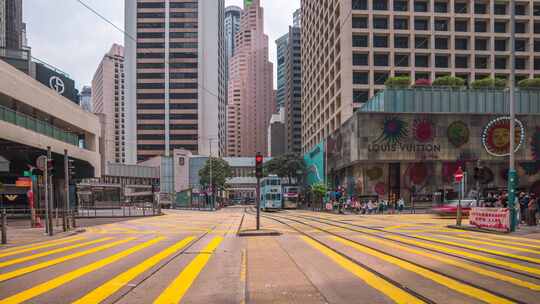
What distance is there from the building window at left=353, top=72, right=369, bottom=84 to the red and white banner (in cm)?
4983

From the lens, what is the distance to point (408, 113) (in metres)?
54.3

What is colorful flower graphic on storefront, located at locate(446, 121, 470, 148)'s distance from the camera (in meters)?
55.1

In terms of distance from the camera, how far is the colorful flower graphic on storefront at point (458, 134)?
55062 millimetres

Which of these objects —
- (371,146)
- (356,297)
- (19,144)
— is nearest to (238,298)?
(356,297)

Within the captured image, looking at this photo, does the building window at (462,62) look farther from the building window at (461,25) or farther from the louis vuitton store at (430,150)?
the louis vuitton store at (430,150)

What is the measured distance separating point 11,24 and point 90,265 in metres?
117

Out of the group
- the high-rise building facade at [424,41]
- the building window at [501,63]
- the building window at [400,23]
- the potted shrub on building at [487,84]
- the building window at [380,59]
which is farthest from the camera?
the building window at [501,63]

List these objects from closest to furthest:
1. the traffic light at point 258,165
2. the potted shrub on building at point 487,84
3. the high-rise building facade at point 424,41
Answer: the traffic light at point 258,165 → the potted shrub on building at point 487,84 → the high-rise building facade at point 424,41

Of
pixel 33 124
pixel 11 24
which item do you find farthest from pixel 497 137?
pixel 11 24

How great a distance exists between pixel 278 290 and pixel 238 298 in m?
0.82

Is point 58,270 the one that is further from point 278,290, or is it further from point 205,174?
point 205,174

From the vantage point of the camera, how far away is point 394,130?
5409cm

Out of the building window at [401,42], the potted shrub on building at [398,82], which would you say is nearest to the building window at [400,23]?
the building window at [401,42]

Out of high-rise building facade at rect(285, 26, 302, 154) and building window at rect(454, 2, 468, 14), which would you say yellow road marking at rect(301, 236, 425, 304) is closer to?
building window at rect(454, 2, 468, 14)
